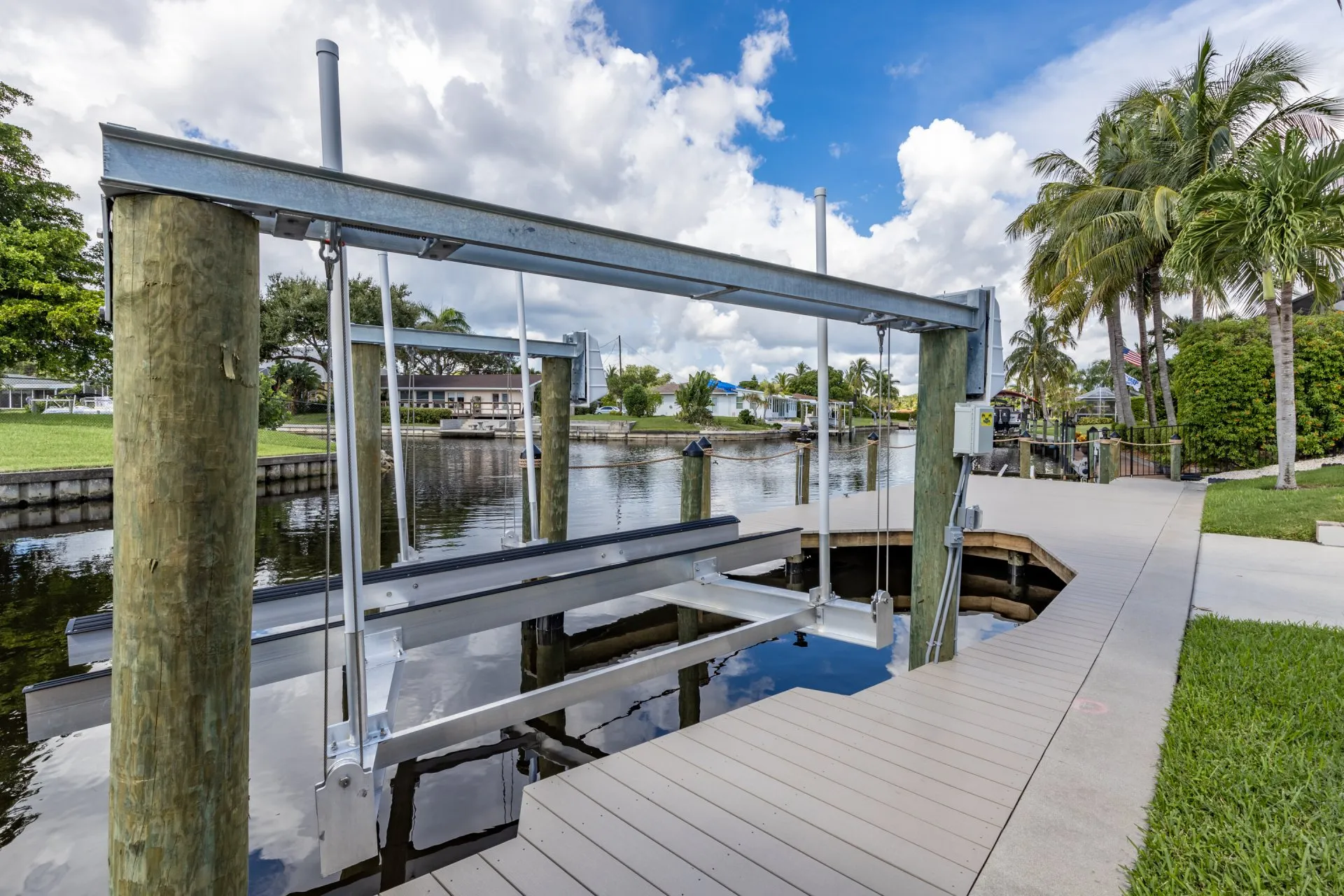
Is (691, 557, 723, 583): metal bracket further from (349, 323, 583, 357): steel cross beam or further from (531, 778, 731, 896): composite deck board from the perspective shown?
(349, 323, 583, 357): steel cross beam

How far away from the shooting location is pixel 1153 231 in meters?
14.2

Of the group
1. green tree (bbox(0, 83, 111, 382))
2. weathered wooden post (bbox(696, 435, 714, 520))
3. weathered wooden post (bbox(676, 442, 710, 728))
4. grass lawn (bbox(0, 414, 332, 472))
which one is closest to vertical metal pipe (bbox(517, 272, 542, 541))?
weathered wooden post (bbox(676, 442, 710, 728))

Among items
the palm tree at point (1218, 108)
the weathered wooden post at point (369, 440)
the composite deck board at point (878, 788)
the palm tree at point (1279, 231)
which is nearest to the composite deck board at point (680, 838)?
the composite deck board at point (878, 788)

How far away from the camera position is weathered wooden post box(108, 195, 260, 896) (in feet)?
4.51

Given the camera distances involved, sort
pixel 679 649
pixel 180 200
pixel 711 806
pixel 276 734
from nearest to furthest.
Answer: pixel 180 200, pixel 711 806, pixel 679 649, pixel 276 734

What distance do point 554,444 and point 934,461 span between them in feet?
11.3

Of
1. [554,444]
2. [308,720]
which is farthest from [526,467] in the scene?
[308,720]

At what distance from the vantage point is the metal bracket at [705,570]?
13.6 feet

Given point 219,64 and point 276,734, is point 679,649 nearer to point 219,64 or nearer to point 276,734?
point 276,734

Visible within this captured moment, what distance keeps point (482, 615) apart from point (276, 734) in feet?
6.83

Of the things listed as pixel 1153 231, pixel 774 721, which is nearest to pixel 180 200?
pixel 774 721

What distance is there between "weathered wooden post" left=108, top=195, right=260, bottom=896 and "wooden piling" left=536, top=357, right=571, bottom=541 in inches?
170

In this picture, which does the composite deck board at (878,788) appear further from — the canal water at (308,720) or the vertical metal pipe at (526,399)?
the vertical metal pipe at (526,399)

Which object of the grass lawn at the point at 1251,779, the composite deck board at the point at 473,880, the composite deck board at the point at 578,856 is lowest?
the composite deck board at the point at 473,880
